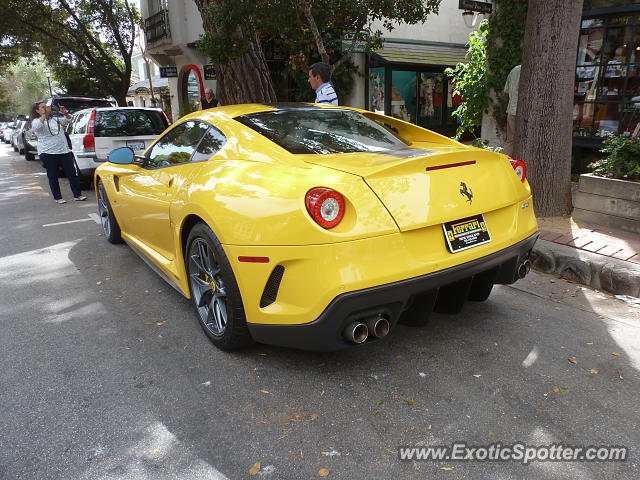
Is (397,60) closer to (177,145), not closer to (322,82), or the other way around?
(322,82)

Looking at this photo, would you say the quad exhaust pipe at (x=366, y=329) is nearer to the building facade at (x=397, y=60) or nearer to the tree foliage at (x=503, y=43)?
the tree foliage at (x=503, y=43)

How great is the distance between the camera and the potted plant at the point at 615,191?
15.5ft

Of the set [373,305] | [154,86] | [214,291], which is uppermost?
[154,86]

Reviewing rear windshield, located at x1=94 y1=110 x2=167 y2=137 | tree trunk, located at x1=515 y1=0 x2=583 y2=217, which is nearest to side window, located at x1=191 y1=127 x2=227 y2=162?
tree trunk, located at x1=515 y1=0 x2=583 y2=217

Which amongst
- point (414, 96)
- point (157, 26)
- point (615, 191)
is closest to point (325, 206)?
point (615, 191)

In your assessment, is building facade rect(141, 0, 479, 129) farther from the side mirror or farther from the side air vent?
the side air vent

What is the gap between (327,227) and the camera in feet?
7.63

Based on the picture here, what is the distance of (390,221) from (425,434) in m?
1.01

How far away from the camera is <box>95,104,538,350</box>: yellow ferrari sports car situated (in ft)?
7.70

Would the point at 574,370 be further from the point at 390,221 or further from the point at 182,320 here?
the point at 182,320

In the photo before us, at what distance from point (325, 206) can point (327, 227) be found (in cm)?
10

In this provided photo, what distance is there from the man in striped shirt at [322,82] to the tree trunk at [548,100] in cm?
211

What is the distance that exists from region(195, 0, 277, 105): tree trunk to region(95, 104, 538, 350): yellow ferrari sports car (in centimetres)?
626
